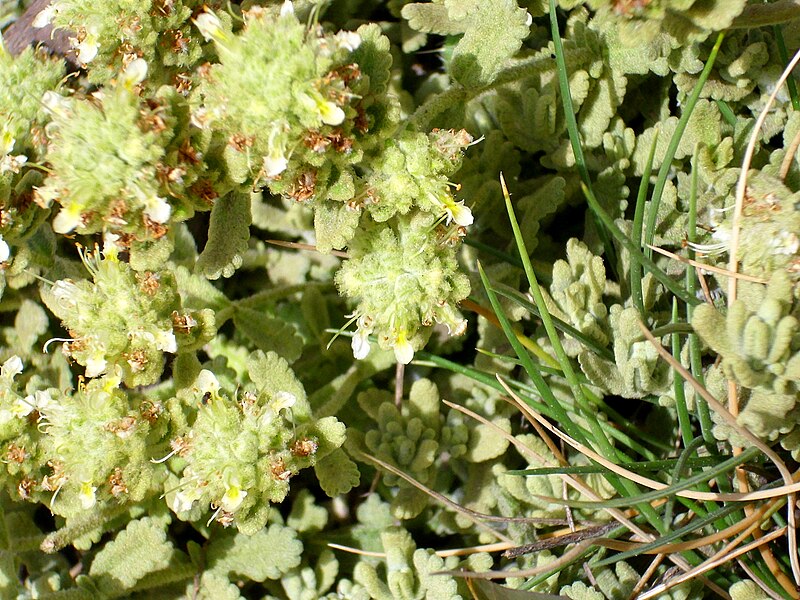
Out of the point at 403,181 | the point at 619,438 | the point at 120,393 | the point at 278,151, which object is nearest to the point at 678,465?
the point at 619,438

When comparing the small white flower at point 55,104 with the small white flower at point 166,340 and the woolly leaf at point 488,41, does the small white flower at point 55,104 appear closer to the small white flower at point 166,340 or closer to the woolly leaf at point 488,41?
the small white flower at point 166,340

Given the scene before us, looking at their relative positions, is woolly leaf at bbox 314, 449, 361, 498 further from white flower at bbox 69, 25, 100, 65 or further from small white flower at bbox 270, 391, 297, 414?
white flower at bbox 69, 25, 100, 65

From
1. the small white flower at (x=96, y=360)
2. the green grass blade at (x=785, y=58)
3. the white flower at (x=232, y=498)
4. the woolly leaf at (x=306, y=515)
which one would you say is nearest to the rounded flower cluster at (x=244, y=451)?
the white flower at (x=232, y=498)

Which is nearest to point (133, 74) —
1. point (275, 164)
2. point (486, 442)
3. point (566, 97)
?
point (275, 164)

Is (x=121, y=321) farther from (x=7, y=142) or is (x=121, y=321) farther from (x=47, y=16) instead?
(x=47, y=16)

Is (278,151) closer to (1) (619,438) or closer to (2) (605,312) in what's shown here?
(2) (605,312)

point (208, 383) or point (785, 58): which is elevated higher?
point (785, 58)

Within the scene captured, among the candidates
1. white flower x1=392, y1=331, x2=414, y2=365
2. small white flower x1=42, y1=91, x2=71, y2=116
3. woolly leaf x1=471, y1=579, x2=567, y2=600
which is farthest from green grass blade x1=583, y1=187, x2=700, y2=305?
small white flower x1=42, y1=91, x2=71, y2=116
